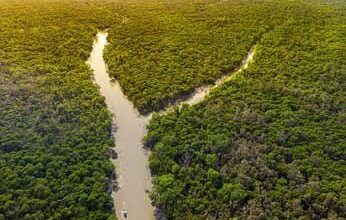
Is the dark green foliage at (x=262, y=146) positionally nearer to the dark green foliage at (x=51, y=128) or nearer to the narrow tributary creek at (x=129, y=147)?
the narrow tributary creek at (x=129, y=147)

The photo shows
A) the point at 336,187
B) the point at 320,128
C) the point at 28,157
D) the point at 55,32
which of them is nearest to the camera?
the point at 336,187

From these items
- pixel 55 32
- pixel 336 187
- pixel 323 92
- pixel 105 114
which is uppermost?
pixel 55 32

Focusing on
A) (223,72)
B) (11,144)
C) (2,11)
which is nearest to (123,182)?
Answer: (11,144)

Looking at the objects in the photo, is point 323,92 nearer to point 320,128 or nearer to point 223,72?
point 320,128

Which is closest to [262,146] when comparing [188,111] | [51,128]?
[188,111]

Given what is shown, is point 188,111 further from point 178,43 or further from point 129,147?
point 178,43
